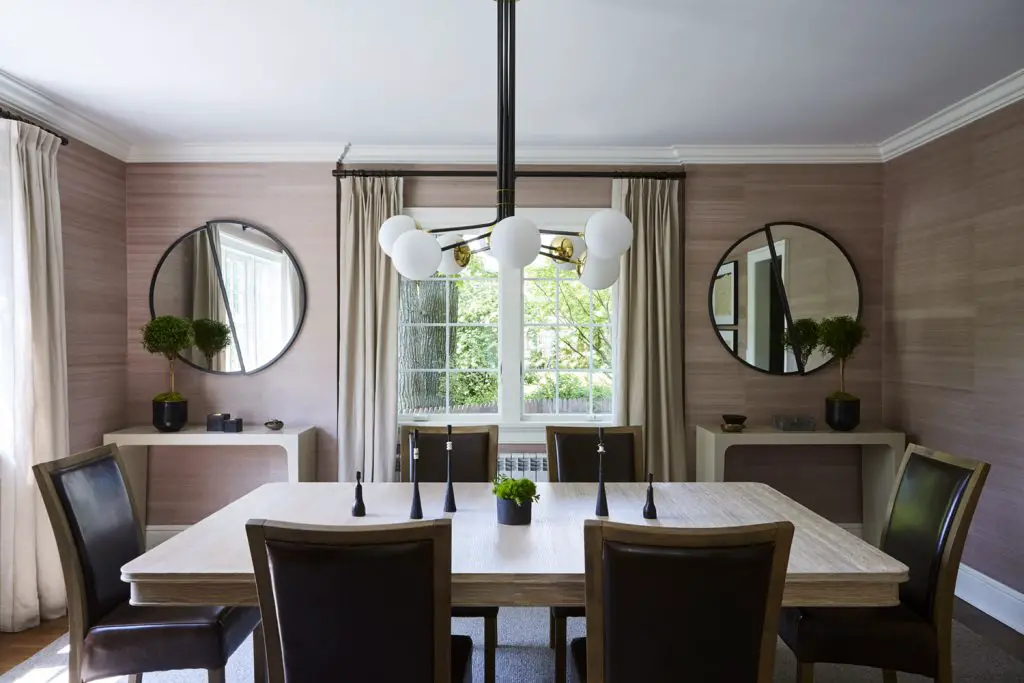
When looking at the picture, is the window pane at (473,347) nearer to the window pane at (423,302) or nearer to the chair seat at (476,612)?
the window pane at (423,302)

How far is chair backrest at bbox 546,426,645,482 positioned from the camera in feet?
10.2

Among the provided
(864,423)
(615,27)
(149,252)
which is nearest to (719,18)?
(615,27)

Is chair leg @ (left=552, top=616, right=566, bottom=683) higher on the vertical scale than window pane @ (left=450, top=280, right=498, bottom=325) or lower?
lower

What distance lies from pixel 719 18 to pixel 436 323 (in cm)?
247

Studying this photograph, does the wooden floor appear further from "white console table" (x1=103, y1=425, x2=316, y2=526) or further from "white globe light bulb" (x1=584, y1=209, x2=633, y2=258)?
"white globe light bulb" (x1=584, y1=209, x2=633, y2=258)

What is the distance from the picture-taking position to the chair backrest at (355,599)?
1.48m

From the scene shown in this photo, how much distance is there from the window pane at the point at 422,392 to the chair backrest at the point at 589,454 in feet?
4.48

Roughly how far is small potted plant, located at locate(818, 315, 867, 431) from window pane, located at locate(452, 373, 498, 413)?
2011mm

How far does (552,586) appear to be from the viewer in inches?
69.4

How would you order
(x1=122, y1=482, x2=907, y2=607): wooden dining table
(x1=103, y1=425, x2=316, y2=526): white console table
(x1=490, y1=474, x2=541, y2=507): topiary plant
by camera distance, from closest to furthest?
(x1=122, y1=482, x2=907, y2=607): wooden dining table
(x1=490, y1=474, x2=541, y2=507): topiary plant
(x1=103, y1=425, x2=316, y2=526): white console table

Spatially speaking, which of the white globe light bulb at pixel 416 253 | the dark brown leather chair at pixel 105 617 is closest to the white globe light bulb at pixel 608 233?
the white globe light bulb at pixel 416 253

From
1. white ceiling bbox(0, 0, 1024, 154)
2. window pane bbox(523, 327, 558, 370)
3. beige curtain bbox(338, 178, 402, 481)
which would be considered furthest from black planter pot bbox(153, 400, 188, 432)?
window pane bbox(523, 327, 558, 370)

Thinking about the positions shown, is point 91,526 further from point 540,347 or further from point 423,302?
point 540,347

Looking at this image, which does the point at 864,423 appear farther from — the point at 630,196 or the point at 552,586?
the point at 552,586
